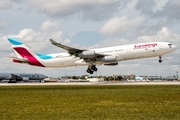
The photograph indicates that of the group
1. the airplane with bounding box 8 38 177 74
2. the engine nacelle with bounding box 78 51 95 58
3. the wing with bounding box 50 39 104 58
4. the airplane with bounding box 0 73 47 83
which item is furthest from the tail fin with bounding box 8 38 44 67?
the airplane with bounding box 0 73 47 83

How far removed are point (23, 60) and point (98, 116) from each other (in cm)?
5142

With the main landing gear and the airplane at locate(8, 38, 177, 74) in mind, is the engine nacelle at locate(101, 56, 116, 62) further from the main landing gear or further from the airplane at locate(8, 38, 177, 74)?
the main landing gear

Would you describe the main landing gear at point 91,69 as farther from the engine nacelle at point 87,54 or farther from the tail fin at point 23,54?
the tail fin at point 23,54

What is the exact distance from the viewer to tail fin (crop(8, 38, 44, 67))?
6452 centimetres

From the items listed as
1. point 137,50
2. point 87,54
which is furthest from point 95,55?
point 137,50

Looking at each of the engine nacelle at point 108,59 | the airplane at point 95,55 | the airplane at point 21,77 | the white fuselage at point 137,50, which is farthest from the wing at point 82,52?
the airplane at point 21,77

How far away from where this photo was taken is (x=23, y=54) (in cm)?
6638

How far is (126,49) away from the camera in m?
55.7

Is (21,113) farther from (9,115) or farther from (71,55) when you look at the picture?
(71,55)

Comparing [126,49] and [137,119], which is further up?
[126,49]

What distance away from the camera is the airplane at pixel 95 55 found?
5516cm

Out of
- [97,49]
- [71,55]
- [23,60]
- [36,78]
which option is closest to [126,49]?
[97,49]

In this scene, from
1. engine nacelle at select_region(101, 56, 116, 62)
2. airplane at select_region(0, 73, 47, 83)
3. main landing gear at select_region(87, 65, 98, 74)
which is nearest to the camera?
engine nacelle at select_region(101, 56, 116, 62)

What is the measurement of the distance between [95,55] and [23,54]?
18.0 meters
